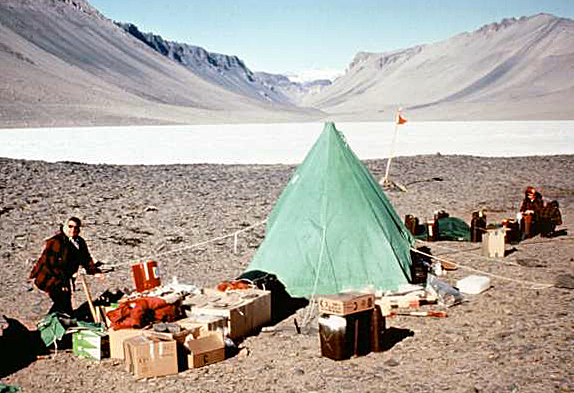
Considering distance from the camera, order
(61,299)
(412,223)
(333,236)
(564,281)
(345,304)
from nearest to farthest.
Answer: (345,304)
(61,299)
(333,236)
(564,281)
(412,223)

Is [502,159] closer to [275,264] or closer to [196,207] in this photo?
[196,207]

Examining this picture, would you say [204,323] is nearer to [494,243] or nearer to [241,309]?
[241,309]

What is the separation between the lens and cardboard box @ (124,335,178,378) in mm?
6543

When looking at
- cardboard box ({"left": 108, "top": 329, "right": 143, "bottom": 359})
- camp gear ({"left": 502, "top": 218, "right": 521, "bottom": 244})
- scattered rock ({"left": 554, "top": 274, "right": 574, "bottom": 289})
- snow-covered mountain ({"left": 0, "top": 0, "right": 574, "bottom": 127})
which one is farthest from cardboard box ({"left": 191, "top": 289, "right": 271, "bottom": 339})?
snow-covered mountain ({"left": 0, "top": 0, "right": 574, "bottom": 127})

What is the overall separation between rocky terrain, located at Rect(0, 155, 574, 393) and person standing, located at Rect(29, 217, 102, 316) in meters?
0.77

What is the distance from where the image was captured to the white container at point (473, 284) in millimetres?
9183

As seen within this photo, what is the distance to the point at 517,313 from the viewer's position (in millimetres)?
8227

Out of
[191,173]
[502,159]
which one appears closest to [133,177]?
[191,173]

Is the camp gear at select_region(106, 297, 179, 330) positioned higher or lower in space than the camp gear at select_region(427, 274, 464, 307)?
higher

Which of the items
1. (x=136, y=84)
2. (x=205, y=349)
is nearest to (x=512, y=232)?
(x=205, y=349)

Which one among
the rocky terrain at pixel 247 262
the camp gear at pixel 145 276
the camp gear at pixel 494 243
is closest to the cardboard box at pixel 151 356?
the rocky terrain at pixel 247 262

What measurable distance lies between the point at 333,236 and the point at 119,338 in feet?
11.1

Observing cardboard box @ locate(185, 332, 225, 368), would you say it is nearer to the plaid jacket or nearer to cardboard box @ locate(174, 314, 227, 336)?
cardboard box @ locate(174, 314, 227, 336)

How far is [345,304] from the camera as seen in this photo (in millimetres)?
6770
